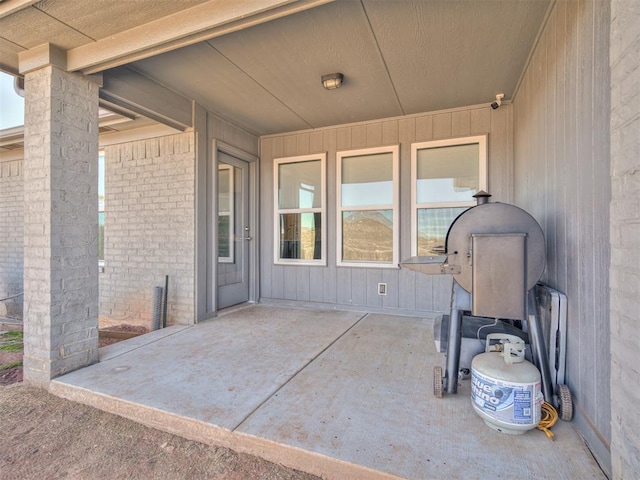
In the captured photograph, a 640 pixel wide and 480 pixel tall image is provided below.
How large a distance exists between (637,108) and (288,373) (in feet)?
8.09

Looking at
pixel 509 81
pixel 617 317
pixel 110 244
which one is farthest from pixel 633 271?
pixel 110 244

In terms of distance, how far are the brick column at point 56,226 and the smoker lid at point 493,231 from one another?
288 centimetres

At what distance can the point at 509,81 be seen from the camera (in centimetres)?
334

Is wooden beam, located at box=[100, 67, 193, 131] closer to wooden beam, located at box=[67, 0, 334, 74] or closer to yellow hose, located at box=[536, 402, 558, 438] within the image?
wooden beam, located at box=[67, 0, 334, 74]

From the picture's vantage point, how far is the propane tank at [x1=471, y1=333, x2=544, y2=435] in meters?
1.67

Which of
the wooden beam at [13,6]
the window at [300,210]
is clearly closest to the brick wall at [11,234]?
the window at [300,210]

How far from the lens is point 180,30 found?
88.7 inches

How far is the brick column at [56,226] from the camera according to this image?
2506 millimetres

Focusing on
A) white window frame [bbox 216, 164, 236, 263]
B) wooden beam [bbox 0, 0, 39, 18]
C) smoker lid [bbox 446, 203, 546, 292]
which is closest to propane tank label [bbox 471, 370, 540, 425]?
smoker lid [bbox 446, 203, 546, 292]

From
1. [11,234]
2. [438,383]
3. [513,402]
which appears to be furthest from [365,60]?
[11,234]

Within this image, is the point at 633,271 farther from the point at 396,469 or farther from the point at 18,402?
the point at 18,402

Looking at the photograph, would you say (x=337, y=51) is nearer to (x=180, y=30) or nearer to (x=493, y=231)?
(x=180, y=30)

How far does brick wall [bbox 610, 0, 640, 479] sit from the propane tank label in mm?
354

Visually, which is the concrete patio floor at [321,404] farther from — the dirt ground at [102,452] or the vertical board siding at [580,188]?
the vertical board siding at [580,188]
